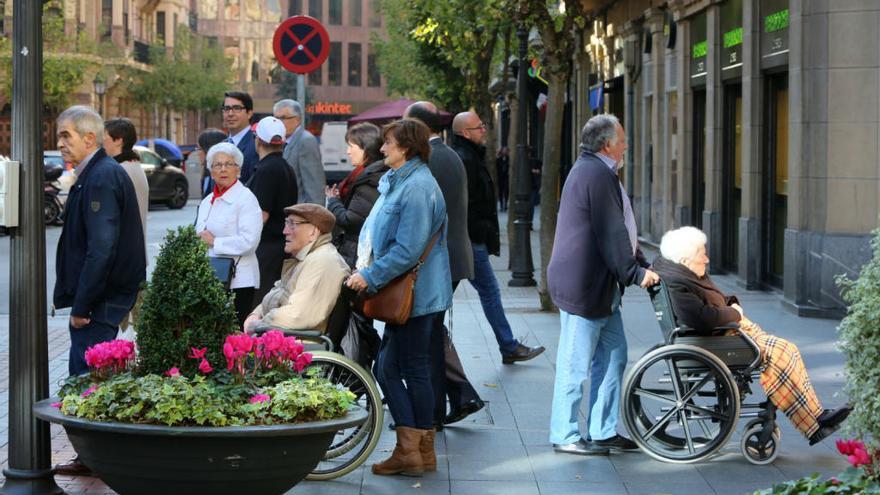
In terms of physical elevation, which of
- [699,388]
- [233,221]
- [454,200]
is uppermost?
[454,200]

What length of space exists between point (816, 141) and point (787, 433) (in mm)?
6424

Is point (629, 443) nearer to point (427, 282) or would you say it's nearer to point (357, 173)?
point (427, 282)

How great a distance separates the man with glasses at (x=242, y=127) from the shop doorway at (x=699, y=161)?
11950mm

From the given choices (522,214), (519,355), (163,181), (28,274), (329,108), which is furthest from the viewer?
(329,108)

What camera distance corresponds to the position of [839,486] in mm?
5398

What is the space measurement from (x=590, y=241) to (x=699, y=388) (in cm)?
93

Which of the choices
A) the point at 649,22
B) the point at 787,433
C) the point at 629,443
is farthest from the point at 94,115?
the point at 649,22

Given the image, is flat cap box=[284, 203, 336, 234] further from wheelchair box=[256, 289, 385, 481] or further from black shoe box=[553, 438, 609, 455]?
black shoe box=[553, 438, 609, 455]

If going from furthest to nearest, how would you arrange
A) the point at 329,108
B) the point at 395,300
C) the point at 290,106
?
the point at 329,108 → the point at 290,106 → the point at 395,300

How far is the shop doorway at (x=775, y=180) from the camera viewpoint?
656 inches

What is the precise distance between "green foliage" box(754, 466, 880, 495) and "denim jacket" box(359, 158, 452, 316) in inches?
88.3

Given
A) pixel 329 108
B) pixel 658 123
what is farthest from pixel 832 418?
pixel 329 108

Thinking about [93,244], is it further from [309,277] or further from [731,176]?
[731,176]

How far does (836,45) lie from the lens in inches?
559
